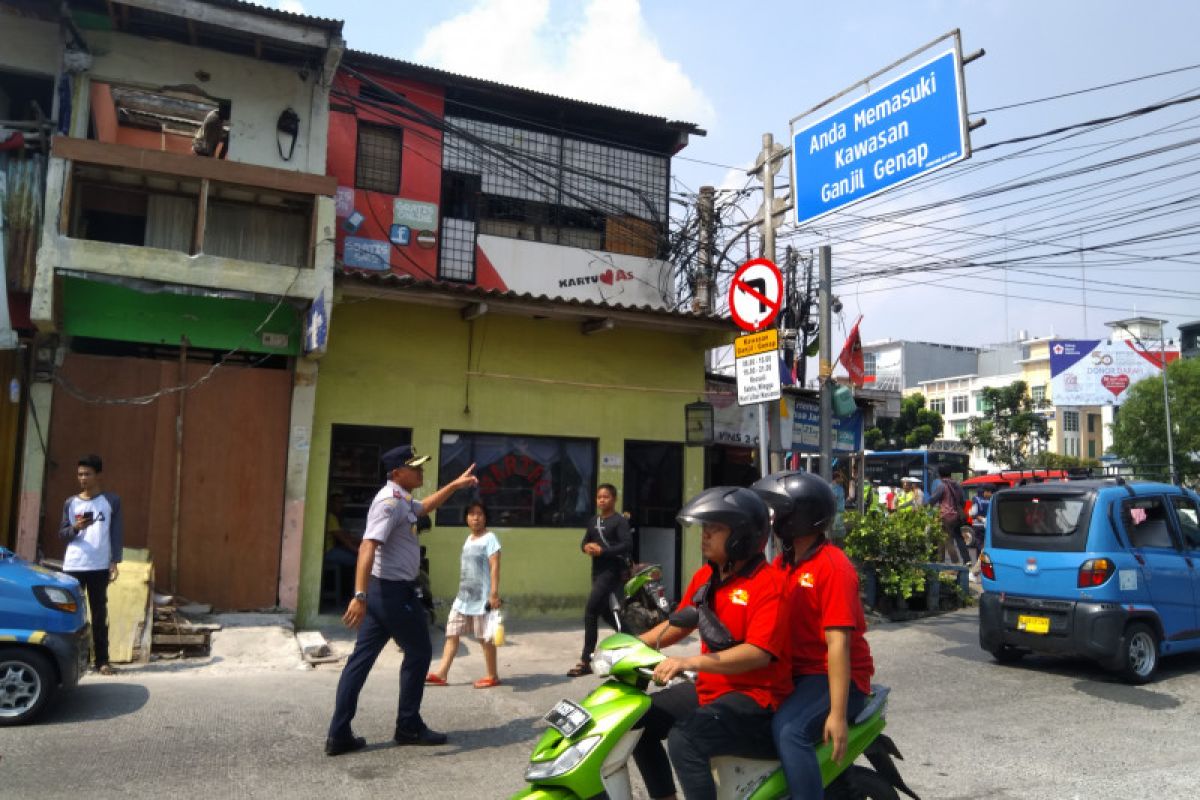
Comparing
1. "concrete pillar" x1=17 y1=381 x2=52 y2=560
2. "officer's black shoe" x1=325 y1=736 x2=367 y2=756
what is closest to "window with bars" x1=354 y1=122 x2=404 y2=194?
"concrete pillar" x1=17 y1=381 x2=52 y2=560

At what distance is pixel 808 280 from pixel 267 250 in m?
10.4

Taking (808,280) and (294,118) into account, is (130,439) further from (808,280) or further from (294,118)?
(808,280)

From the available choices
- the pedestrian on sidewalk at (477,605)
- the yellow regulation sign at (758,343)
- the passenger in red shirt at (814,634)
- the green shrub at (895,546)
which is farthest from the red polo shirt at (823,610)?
the green shrub at (895,546)

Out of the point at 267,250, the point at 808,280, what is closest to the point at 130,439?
the point at 267,250

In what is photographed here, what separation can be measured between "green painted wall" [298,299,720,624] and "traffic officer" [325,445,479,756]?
4536 mm

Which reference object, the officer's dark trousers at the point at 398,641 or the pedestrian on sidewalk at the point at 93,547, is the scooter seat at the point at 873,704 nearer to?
the officer's dark trousers at the point at 398,641

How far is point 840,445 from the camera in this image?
1541 cm

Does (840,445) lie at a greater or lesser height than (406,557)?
greater

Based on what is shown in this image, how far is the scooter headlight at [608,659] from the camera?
11.1ft

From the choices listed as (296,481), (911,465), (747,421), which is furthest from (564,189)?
(911,465)

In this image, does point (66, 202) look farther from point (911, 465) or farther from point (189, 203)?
point (911, 465)

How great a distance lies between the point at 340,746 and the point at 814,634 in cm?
340

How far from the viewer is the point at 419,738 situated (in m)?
5.79

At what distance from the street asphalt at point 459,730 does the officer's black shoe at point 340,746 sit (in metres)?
0.06
